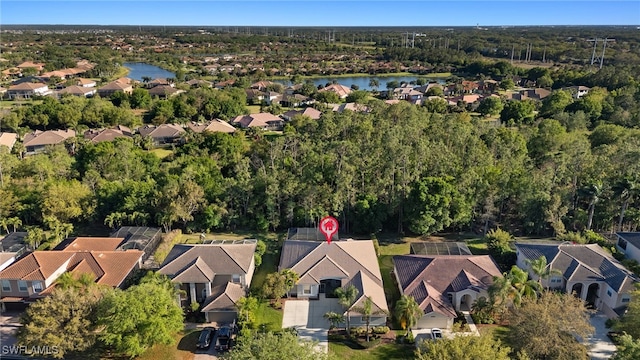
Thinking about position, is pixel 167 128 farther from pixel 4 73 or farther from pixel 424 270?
pixel 4 73

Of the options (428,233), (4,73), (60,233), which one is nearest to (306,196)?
(428,233)

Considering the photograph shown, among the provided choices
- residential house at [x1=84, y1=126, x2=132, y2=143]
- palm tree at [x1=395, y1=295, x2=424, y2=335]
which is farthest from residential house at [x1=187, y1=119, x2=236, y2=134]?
palm tree at [x1=395, y1=295, x2=424, y2=335]

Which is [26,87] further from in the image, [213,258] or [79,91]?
[213,258]

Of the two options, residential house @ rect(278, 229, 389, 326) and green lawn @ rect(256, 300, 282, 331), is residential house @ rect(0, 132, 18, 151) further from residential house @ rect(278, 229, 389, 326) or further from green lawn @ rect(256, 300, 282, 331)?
green lawn @ rect(256, 300, 282, 331)

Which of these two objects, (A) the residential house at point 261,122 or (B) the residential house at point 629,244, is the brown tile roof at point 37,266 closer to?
(B) the residential house at point 629,244

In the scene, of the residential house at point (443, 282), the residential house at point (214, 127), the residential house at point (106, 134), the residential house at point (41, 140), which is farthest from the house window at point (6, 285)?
the residential house at point (214, 127)
